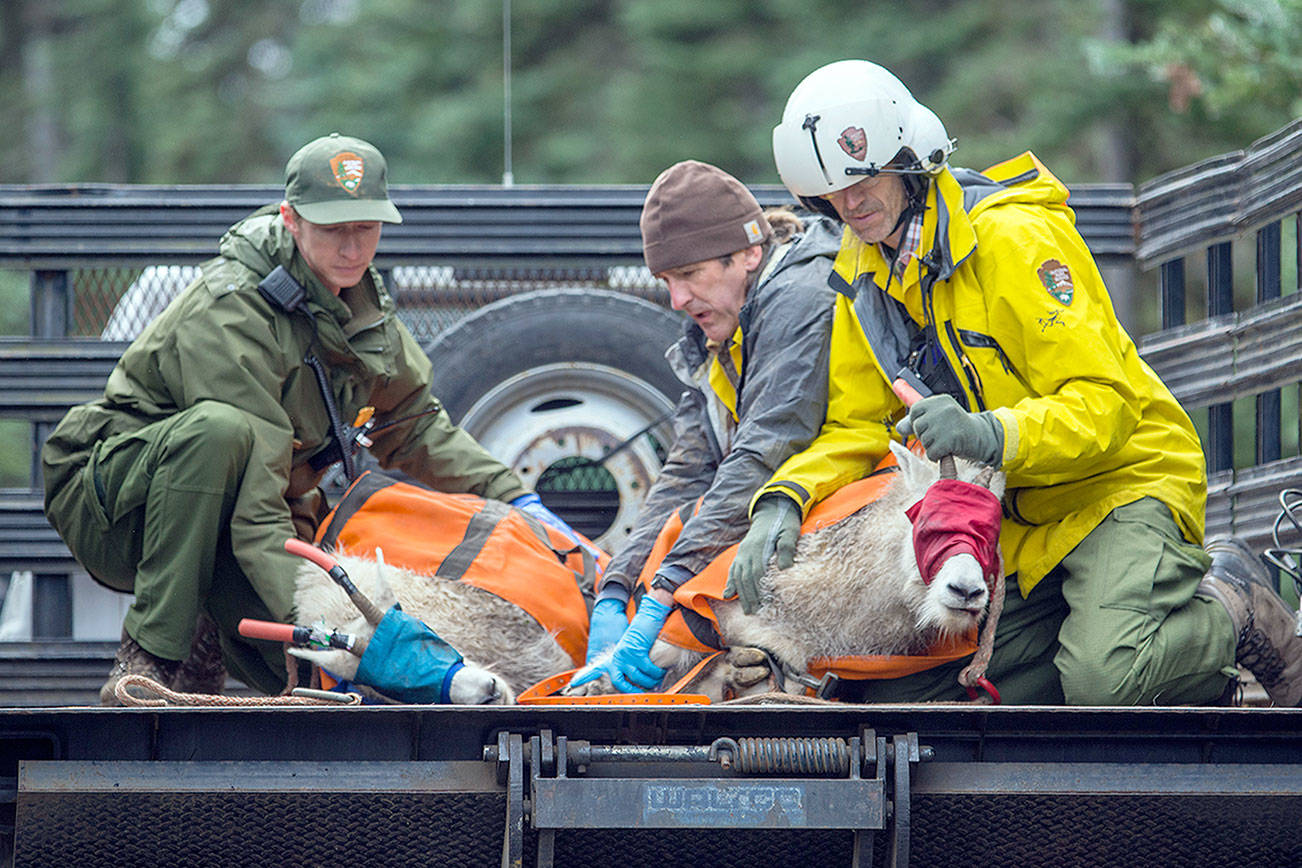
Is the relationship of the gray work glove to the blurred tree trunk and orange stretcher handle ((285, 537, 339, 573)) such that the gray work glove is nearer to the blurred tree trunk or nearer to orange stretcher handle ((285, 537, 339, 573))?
orange stretcher handle ((285, 537, 339, 573))

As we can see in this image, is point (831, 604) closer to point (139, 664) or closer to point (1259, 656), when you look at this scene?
point (1259, 656)

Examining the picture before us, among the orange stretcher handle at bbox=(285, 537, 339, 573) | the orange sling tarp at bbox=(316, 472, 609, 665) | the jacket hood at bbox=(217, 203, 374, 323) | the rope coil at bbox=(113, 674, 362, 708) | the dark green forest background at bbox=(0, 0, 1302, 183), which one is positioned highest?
the dark green forest background at bbox=(0, 0, 1302, 183)

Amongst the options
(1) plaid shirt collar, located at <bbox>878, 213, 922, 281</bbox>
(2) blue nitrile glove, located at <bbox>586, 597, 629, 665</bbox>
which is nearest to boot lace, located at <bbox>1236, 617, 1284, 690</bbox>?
(1) plaid shirt collar, located at <bbox>878, 213, 922, 281</bbox>

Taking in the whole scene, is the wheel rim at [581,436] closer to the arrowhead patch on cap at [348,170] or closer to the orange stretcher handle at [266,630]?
the arrowhead patch on cap at [348,170]

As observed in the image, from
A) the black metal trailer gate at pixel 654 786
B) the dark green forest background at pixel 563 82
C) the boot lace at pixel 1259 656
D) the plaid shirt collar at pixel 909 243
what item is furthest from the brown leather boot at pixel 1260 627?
the dark green forest background at pixel 563 82

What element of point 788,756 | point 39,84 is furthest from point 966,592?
point 39,84

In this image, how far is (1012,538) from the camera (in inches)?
163

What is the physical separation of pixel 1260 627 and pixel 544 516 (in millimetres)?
1999

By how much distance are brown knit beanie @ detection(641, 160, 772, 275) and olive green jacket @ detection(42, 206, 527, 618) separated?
96 cm

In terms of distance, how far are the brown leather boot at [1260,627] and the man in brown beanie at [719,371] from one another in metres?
1.10

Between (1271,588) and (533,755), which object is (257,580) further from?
(1271,588)

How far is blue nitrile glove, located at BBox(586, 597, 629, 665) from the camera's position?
14.2 feet

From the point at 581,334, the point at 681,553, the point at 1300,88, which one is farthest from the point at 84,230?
the point at 1300,88

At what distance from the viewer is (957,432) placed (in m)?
3.64
